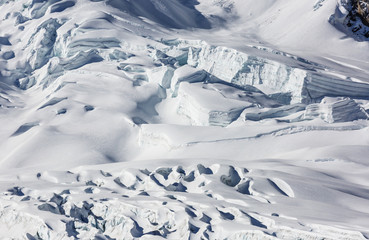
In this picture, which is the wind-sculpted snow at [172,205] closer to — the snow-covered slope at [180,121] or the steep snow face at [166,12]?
the snow-covered slope at [180,121]

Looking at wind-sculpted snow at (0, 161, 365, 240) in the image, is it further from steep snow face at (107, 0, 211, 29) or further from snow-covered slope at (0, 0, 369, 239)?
steep snow face at (107, 0, 211, 29)

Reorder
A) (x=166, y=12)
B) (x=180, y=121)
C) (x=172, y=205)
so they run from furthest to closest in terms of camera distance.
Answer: (x=166, y=12), (x=180, y=121), (x=172, y=205)

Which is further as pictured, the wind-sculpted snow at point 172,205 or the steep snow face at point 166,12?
the steep snow face at point 166,12

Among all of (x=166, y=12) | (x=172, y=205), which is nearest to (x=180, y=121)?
(x=172, y=205)

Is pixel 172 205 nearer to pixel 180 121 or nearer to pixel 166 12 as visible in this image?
pixel 180 121

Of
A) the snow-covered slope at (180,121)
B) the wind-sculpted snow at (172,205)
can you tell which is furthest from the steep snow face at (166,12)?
the wind-sculpted snow at (172,205)

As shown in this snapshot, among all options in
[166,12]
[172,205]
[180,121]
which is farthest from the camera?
[166,12]

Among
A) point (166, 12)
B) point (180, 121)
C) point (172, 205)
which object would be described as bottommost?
point (180, 121)

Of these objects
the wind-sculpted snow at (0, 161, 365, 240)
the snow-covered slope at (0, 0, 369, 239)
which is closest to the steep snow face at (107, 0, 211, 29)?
the snow-covered slope at (0, 0, 369, 239)

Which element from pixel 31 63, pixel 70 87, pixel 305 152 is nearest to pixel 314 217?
pixel 305 152
